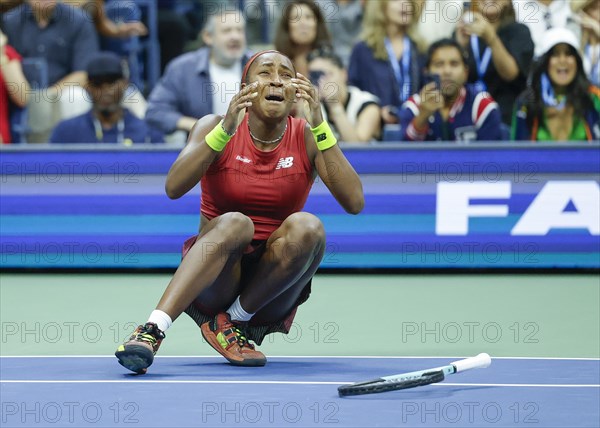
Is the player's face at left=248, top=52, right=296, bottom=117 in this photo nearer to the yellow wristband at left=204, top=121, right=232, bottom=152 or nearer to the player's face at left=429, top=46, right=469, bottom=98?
the yellow wristband at left=204, top=121, right=232, bottom=152

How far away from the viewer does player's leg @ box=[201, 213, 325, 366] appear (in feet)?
19.7

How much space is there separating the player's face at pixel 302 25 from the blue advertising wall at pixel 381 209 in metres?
1.82

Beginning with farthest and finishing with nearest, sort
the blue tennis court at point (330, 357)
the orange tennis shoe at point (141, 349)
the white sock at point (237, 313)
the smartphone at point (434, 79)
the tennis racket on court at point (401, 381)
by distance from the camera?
1. the smartphone at point (434, 79)
2. the white sock at point (237, 313)
3. the orange tennis shoe at point (141, 349)
4. the tennis racket on court at point (401, 381)
5. the blue tennis court at point (330, 357)

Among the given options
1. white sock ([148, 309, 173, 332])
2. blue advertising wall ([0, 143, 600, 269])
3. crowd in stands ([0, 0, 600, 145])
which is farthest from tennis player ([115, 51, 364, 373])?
crowd in stands ([0, 0, 600, 145])

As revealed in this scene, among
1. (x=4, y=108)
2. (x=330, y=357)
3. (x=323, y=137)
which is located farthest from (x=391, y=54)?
(x=323, y=137)

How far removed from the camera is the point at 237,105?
592 centimetres

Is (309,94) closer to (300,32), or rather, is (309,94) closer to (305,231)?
(305,231)

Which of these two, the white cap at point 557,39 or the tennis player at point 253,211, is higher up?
the white cap at point 557,39

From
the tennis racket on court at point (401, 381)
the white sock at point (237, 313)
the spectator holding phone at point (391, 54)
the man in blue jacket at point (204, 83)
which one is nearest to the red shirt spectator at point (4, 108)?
the man in blue jacket at point (204, 83)

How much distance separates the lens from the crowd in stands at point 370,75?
10.1m

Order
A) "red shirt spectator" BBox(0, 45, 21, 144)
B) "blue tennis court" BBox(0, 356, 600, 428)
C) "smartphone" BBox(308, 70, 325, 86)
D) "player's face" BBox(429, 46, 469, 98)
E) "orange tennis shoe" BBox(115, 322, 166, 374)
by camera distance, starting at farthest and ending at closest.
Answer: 1. "red shirt spectator" BBox(0, 45, 21, 144)
2. "smartphone" BBox(308, 70, 325, 86)
3. "player's face" BBox(429, 46, 469, 98)
4. "orange tennis shoe" BBox(115, 322, 166, 374)
5. "blue tennis court" BBox(0, 356, 600, 428)

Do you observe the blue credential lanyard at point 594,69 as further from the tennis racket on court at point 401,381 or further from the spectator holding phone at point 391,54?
the tennis racket on court at point 401,381

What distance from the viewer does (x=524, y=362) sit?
6.39 m

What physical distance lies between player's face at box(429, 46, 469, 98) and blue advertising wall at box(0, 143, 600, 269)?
877mm
